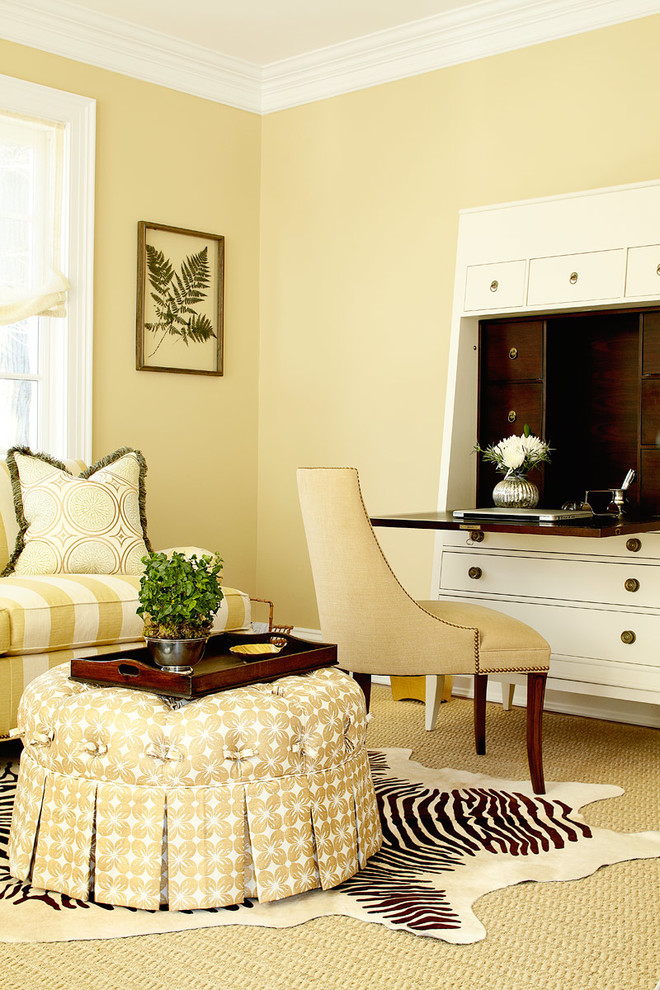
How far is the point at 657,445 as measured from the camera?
349 centimetres

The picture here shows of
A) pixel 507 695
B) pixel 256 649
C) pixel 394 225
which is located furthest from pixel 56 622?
pixel 394 225

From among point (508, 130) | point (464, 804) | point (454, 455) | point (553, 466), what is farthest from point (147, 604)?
point (508, 130)

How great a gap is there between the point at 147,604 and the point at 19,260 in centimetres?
237

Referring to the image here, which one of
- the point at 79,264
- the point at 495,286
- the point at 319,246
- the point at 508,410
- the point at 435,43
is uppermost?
the point at 435,43

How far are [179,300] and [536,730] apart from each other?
2.61 meters

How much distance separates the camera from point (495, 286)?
355 cm

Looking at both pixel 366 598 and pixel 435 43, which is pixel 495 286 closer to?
pixel 435 43

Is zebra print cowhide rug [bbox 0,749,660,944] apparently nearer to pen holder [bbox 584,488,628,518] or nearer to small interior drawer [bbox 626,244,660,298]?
pen holder [bbox 584,488,628,518]

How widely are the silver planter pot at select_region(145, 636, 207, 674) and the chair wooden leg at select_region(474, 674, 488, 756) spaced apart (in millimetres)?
1241

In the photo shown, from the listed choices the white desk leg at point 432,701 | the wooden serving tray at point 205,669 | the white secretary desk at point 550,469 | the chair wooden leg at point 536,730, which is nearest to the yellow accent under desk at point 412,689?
the white desk leg at point 432,701

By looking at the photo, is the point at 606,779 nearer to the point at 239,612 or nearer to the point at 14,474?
the point at 239,612

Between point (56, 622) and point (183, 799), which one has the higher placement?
point (56, 622)

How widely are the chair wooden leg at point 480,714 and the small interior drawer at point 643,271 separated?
1328 millimetres

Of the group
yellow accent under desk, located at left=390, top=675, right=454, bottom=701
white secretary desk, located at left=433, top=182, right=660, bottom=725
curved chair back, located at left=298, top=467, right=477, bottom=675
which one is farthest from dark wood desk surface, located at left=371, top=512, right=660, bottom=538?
yellow accent under desk, located at left=390, top=675, right=454, bottom=701
